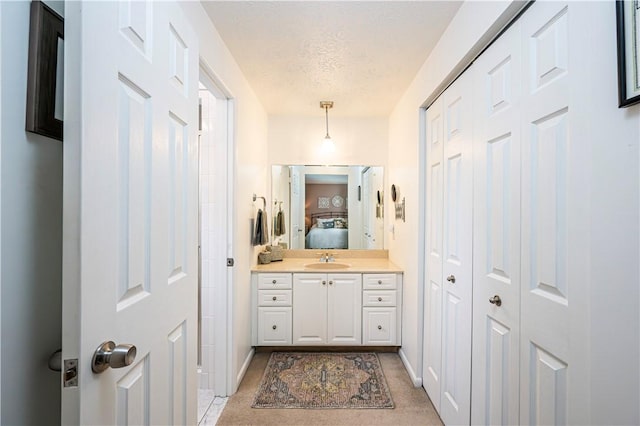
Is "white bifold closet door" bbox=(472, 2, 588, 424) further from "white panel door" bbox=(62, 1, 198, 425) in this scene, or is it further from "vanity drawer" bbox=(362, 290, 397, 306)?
"vanity drawer" bbox=(362, 290, 397, 306)

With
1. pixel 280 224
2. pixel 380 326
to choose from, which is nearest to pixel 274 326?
pixel 380 326

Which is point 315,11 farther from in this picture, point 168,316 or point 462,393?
point 462,393

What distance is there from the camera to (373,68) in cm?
229

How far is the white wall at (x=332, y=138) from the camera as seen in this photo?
11.4 feet


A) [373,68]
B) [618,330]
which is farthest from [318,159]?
[618,330]

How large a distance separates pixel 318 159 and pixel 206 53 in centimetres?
192

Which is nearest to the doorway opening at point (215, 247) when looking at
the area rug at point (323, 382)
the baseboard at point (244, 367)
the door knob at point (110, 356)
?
the baseboard at point (244, 367)

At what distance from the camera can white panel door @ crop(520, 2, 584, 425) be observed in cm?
91

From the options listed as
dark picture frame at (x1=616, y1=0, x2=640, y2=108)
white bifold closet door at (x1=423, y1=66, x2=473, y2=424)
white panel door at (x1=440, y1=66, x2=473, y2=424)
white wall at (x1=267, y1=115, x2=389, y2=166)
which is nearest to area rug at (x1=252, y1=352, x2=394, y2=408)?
white bifold closet door at (x1=423, y1=66, x2=473, y2=424)

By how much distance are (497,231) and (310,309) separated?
1921 millimetres

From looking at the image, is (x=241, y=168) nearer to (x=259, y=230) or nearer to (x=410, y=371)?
(x=259, y=230)

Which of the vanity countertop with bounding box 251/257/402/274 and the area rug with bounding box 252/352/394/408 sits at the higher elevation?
the vanity countertop with bounding box 251/257/402/274

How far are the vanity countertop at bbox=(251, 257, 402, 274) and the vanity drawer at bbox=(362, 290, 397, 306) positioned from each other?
19 centimetres

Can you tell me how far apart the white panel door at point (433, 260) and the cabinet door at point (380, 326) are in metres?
0.56
